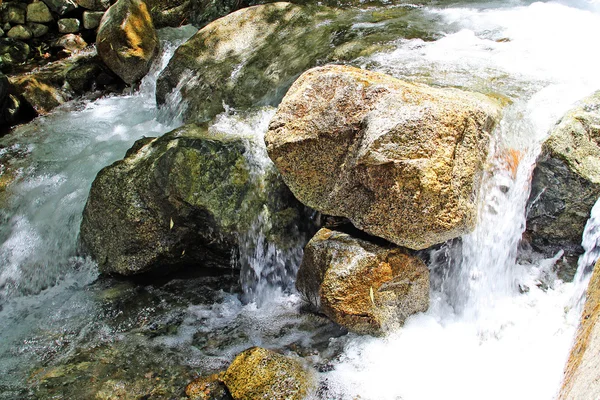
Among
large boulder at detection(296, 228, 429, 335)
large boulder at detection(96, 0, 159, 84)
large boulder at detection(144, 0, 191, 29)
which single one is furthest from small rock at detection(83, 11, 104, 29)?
large boulder at detection(296, 228, 429, 335)

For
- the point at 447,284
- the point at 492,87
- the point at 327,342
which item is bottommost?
the point at 327,342

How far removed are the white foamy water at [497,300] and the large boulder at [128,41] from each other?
471 cm

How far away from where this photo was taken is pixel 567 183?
147 inches

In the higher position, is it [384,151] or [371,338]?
[384,151]

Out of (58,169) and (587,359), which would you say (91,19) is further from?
(587,359)

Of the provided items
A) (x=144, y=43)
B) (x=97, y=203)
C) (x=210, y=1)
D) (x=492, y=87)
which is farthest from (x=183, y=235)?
(x=210, y=1)

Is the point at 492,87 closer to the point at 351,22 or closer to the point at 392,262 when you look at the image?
the point at 392,262

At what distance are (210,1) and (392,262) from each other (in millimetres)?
7298

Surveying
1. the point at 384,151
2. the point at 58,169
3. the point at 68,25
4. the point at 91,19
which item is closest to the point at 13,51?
the point at 68,25

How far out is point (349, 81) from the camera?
377cm

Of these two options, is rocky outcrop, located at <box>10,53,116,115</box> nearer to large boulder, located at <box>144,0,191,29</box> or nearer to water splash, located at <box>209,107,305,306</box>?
large boulder, located at <box>144,0,191,29</box>

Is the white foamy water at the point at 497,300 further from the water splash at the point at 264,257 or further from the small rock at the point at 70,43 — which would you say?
the small rock at the point at 70,43

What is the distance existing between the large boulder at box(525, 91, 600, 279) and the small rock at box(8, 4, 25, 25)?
1033 cm

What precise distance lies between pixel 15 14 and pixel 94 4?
1.56 m
